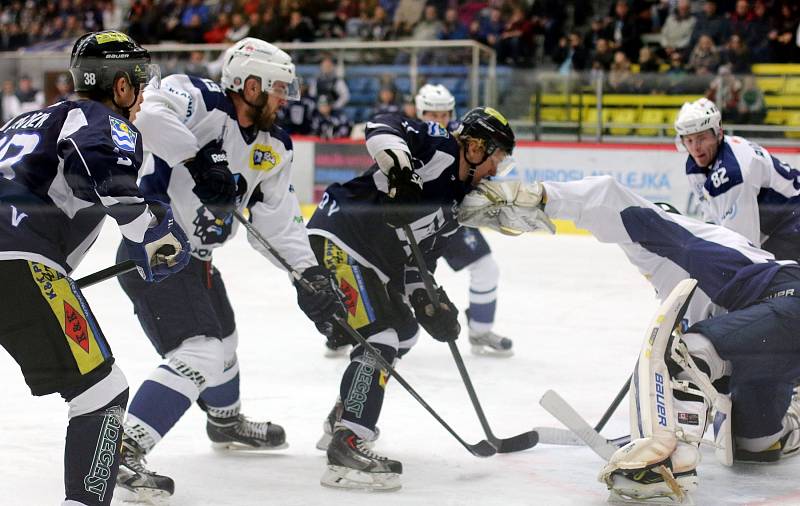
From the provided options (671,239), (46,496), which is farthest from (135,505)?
(671,239)

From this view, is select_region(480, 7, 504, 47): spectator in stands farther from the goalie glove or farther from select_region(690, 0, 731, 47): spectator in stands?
the goalie glove

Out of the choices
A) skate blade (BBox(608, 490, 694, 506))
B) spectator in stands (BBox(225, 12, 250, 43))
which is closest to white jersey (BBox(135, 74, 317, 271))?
skate blade (BBox(608, 490, 694, 506))

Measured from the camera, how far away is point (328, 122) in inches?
312

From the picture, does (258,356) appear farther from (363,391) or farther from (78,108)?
(78,108)

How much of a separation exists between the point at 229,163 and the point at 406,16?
658 cm

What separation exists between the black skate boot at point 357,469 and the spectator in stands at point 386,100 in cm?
551

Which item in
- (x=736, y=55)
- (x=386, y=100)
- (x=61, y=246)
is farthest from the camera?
(x=386, y=100)

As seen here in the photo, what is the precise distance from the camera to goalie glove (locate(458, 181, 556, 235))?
2.55m

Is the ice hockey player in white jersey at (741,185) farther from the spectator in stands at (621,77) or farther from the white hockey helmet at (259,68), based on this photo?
the spectator in stands at (621,77)

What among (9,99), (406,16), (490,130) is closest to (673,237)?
(490,130)

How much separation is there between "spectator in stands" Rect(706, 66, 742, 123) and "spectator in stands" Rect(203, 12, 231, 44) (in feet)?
13.7

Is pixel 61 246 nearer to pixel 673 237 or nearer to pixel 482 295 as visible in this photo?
pixel 673 237

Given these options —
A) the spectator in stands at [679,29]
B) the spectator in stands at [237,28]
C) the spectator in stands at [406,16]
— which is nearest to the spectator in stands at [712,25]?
the spectator in stands at [679,29]

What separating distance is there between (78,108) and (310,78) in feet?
21.4
